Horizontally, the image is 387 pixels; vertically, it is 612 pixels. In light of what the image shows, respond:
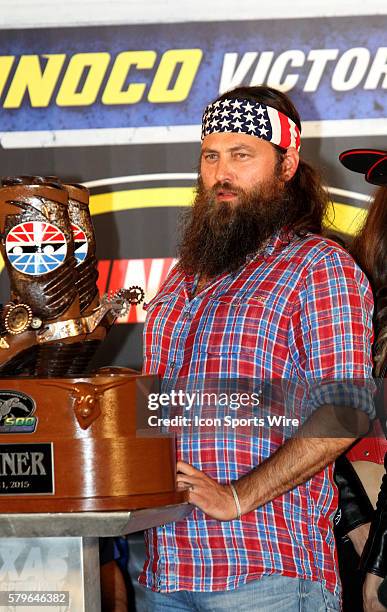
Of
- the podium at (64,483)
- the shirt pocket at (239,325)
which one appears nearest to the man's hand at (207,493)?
the podium at (64,483)

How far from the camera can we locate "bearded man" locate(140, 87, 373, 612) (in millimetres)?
1650

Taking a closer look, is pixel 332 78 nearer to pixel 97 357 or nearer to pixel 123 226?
pixel 123 226

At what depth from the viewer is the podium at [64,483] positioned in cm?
144

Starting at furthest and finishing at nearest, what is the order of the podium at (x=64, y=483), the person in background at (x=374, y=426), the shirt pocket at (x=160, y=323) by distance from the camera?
the person in background at (x=374, y=426) → the shirt pocket at (x=160, y=323) → the podium at (x=64, y=483)

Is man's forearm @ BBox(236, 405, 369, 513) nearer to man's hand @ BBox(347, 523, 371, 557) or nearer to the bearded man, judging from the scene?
the bearded man

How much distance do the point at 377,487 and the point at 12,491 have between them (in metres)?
1.00

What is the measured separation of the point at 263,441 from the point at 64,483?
0.40 metres

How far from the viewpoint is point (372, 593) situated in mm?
1903

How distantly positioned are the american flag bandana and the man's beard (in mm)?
87

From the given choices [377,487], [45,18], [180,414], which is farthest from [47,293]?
[45,18]

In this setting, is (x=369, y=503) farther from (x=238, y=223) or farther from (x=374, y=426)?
(x=238, y=223)

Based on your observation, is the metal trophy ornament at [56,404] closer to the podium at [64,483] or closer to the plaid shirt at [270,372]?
the podium at [64,483]

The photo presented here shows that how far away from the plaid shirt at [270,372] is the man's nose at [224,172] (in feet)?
0.68

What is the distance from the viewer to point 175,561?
1694 millimetres
